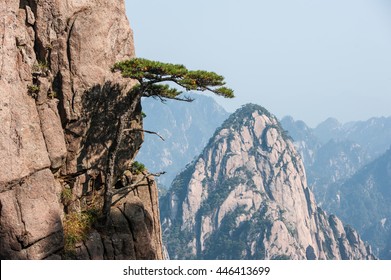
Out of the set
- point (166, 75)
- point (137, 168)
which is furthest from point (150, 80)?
point (137, 168)

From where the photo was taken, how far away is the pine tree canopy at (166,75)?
1628 cm

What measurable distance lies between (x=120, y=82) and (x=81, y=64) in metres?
1.95

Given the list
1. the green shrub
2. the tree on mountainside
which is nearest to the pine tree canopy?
the tree on mountainside

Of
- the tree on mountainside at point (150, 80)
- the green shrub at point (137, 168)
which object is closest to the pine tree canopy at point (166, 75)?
the tree on mountainside at point (150, 80)

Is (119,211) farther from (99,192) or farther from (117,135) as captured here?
(117,135)

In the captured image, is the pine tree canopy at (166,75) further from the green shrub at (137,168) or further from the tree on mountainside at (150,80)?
the green shrub at (137,168)

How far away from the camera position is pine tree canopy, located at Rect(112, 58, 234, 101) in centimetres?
1628

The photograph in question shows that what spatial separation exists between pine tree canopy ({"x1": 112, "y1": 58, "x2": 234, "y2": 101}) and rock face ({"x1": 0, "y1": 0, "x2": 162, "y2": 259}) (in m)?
1.19

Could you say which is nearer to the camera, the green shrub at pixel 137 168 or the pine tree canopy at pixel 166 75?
the pine tree canopy at pixel 166 75

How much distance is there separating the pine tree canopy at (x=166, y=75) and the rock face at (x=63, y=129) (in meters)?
1.19

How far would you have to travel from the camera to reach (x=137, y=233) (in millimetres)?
17219

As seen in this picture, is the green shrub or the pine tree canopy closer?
the pine tree canopy

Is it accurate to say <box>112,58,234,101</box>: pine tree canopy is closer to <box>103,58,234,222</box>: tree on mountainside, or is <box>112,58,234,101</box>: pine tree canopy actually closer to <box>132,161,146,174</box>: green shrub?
<box>103,58,234,222</box>: tree on mountainside
